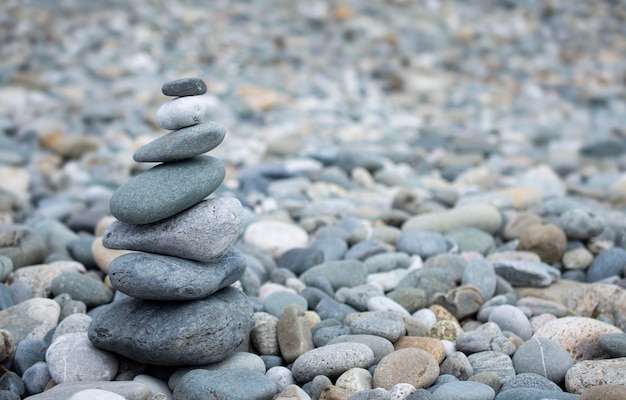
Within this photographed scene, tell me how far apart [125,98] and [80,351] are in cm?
843

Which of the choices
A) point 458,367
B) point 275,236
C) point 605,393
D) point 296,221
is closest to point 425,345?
point 458,367

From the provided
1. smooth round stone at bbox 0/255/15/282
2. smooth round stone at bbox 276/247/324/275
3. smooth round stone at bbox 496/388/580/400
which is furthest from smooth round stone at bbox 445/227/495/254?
smooth round stone at bbox 0/255/15/282

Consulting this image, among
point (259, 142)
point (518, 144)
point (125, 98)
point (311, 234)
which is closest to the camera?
point (311, 234)

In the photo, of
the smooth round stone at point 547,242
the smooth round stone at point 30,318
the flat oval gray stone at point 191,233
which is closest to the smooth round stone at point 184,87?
the flat oval gray stone at point 191,233

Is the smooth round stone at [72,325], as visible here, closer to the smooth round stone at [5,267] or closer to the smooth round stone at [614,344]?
the smooth round stone at [5,267]

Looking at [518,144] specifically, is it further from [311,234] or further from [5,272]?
[5,272]

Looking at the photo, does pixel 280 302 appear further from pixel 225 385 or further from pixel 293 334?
pixel 225 385

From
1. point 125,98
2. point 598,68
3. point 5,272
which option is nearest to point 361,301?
point 5,272

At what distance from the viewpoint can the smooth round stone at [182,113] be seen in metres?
3.51

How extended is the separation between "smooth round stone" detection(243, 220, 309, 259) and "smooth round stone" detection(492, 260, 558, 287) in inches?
69.2

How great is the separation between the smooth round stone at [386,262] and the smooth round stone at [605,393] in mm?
2145

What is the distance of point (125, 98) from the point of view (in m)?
11.2

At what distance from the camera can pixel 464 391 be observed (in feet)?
10.4

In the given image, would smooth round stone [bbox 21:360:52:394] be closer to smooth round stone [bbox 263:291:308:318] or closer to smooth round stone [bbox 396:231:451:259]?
smooth round stone [bbox 263:291:308:318]
